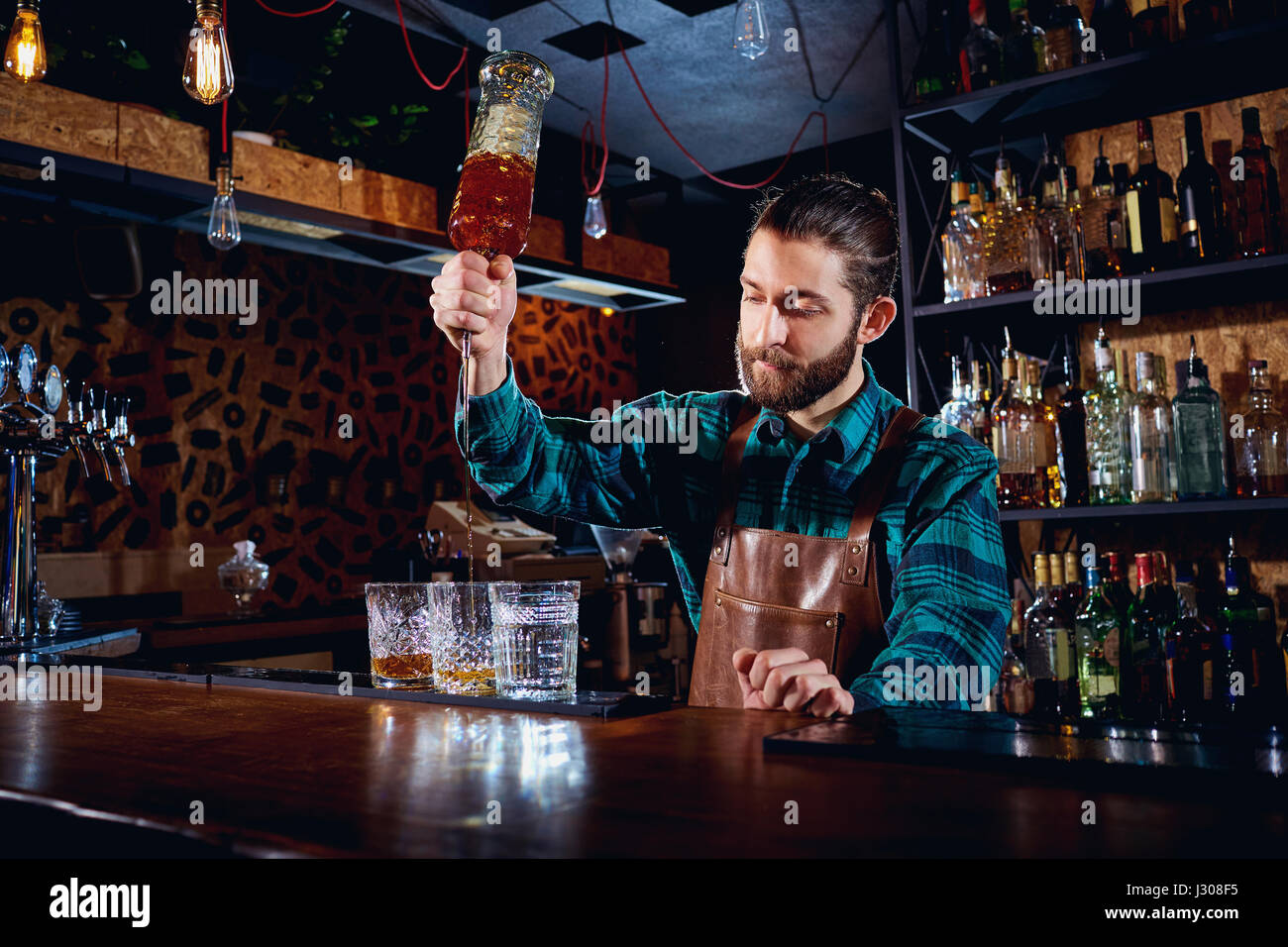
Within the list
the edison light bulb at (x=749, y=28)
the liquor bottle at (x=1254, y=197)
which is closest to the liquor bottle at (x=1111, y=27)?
the liquor bottle at (x=1254, y=197)

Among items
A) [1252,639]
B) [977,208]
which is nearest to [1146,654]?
[1252,639]

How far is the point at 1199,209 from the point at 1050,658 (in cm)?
104

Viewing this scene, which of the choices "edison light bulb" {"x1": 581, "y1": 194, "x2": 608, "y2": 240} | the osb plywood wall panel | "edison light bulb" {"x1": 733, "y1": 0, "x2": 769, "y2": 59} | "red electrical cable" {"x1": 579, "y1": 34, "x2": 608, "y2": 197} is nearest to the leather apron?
the osb plywood wall panel

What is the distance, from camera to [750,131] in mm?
5504

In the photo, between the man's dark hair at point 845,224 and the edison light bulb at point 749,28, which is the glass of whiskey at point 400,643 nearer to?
the man's dark hair at point 845,224

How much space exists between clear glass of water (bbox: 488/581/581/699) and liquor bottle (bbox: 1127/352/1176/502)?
1.64 m

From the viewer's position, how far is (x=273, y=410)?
5.44 metres

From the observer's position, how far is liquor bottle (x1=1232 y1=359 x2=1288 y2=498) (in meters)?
2.26

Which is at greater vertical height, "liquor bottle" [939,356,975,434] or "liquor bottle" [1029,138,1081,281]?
"liquor bottle" [1029,138,1081,281]

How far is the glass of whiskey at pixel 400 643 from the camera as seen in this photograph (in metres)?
1.23

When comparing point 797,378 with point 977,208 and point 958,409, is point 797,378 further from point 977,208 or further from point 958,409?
point 977,208

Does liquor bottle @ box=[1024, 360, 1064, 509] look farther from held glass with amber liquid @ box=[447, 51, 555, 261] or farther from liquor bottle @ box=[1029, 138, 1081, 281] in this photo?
held glass with amber liquid @ box=[447, 51, 555, 261]
